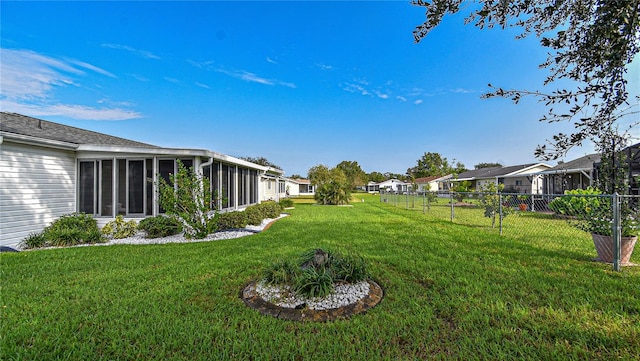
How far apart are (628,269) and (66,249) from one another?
11.1m

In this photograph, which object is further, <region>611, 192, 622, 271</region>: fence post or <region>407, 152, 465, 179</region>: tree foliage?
<region>407, 152, 465, 179</region>: tree foliage

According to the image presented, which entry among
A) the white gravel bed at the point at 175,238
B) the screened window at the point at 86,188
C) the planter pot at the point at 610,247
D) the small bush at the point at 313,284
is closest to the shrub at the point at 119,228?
the white gravel bed at the point at 175,238

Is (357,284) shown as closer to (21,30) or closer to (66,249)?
(66,249)

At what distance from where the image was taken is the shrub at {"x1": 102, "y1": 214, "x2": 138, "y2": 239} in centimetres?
730

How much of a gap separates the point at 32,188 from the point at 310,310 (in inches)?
324

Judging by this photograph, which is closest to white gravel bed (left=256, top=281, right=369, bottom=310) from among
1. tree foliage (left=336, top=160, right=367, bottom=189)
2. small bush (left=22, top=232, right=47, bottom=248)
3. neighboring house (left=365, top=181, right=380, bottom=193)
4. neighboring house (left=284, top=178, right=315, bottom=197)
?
small bush (left=22, top=232, right=47, bottom=248)

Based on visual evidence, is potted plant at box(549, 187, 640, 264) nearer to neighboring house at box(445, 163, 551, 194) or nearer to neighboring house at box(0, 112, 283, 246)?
neighboring house at box(0, 112, 283, 246)

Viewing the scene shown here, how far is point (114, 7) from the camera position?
26.4 feet

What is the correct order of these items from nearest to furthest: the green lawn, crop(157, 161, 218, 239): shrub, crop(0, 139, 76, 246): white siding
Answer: the green lawn → crop(0, 139, 76, 246): white siding → crop(157, 161, 218, 239): shrub

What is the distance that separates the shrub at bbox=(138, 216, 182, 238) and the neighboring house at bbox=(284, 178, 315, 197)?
29.6 metres

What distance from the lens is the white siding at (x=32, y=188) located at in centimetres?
614

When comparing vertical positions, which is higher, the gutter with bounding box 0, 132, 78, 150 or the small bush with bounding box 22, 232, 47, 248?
the gutter with bounding box 0, 132, 78, 150

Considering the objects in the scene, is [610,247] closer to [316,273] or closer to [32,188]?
[316,273]

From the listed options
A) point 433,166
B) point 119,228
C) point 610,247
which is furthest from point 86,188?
point 433,166
